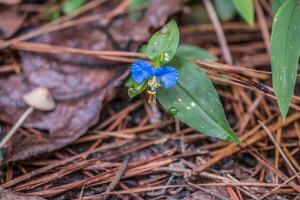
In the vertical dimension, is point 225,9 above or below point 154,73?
above

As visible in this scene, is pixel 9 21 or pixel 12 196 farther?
pixel 9 21

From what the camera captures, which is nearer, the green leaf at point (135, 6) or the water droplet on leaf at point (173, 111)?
the water droplet on leaf at point (173, 111)

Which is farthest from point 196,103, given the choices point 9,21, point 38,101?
point 9,21

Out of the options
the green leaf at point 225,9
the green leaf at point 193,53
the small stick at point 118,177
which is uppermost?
the green leaf at point 225,9

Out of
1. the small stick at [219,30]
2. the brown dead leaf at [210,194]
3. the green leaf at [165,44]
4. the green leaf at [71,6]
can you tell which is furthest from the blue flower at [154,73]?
the green leaf at [71,6]

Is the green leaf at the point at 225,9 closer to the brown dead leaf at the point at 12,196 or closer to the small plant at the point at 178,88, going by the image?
the small plant at the point at 178,88

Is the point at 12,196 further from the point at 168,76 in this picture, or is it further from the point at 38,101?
the point at 168,76

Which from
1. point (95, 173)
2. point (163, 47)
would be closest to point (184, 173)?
point (95, 173)
